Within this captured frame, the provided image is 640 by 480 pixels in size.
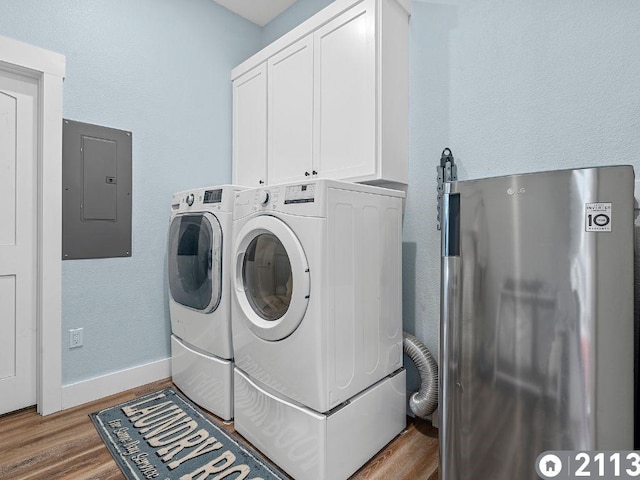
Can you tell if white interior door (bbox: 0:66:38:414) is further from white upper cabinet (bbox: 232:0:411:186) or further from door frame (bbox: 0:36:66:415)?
white upper cabinet (bbox: 232:0:411:186)

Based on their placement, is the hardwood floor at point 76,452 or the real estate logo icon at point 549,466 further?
the hardwood floor at point 76,452

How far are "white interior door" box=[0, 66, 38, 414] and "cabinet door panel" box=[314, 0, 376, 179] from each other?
1.72 m

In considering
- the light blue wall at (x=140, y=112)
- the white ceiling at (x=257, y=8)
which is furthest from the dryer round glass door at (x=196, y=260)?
the white ceiling at (x=257, y=8)

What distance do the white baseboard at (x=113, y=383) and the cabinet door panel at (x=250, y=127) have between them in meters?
1.52

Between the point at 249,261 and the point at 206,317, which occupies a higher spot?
the point at 249,261

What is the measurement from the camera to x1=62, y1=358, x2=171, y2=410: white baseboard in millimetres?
2076

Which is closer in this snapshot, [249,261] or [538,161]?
[538,161]

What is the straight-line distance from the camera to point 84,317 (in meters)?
2.14

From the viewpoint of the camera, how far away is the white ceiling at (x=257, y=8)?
8.91 feet

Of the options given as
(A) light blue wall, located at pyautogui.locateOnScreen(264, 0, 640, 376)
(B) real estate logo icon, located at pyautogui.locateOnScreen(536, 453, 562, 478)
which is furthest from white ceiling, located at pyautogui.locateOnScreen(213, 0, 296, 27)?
(B) real estate logo icon, located at pyautogui.locateOnScreen(536, 453, 562, 478)

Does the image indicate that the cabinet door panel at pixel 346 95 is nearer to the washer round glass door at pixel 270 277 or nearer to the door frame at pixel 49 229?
the washer round glass door at pixel 270 277

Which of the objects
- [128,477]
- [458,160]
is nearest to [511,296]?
[458,160]

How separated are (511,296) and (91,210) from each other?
7.77 ft

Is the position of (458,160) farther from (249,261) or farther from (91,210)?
(91,210)
